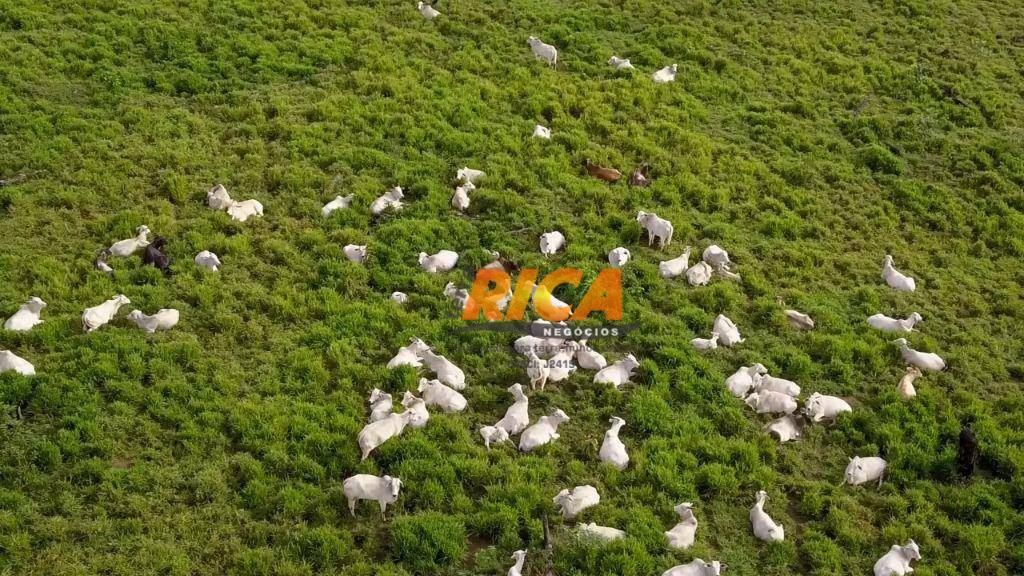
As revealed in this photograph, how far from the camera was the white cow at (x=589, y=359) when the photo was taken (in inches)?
434

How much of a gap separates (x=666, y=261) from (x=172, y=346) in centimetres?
795

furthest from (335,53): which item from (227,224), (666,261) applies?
(666,261)

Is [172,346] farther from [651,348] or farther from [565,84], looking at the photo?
[565,84]

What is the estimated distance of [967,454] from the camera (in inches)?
392

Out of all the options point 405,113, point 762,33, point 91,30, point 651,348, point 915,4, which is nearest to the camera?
point 651,348

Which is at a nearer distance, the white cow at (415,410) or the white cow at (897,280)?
the white cow at (415,410)

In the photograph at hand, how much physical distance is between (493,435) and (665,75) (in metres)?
12.3

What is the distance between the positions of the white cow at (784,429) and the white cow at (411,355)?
4.89 m

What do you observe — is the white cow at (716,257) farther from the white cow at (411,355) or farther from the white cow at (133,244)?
the white cow at (133,244)

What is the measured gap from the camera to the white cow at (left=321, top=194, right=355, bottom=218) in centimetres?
1362

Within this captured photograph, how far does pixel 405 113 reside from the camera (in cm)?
1645

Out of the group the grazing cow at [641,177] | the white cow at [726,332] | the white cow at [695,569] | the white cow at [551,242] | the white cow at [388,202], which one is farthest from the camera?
the grazing cow at [641,177]

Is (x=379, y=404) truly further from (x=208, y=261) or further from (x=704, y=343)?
(x=704, y=343)

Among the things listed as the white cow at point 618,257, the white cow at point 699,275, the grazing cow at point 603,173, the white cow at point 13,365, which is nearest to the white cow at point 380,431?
the white cow at point 13,365
